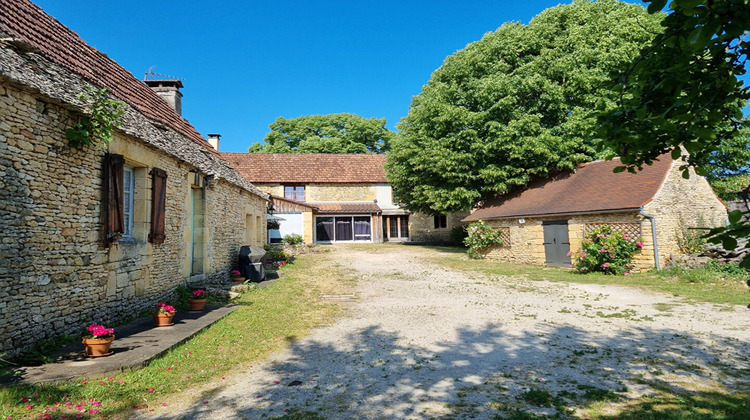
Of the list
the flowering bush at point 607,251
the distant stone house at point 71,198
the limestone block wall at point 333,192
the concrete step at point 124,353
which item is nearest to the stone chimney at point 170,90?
the distant stone house at point 71,198

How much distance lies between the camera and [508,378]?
14.1 feet

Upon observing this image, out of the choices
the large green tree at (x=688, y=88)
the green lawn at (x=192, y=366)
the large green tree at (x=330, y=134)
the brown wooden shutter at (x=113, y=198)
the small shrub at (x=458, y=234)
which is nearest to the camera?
the large green tree at (x=688, y=88)

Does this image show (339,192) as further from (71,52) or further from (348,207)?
Result: (71,52)

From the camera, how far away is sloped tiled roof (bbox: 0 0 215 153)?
599 centimetres

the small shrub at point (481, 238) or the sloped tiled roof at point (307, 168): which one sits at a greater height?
the sloped tiled roof at point (307, 168)

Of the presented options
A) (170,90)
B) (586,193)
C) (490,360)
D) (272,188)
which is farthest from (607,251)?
(272,188)

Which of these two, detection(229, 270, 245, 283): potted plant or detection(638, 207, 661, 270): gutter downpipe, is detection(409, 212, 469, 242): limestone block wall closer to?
detection(638, 207, 661, 270): gutter downpipe

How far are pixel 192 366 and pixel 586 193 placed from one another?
14.9 meters

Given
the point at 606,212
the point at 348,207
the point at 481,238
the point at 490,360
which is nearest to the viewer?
the point at 490,360

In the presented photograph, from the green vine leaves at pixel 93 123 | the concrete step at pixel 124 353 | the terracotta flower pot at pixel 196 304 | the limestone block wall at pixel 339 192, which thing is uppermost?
the limestone block wall at pixel 339 192

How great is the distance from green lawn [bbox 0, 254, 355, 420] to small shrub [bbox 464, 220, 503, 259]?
11.1 m

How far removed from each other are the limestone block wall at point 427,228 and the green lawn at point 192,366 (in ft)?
65.4

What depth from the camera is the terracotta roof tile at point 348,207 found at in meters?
27.2

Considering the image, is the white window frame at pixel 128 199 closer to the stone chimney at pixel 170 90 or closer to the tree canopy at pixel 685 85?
the tree canopy at pixel 685 85
